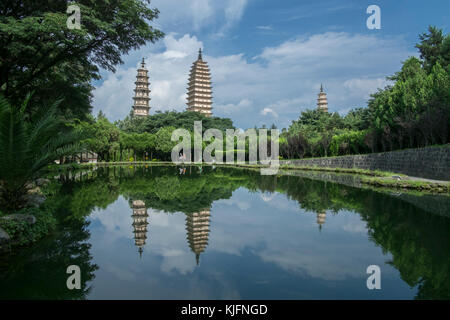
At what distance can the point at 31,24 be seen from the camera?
7.61 m

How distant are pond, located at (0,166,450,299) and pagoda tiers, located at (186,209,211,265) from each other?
0.06 feet

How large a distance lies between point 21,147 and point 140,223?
2.72 m

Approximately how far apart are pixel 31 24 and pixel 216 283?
7.70 m

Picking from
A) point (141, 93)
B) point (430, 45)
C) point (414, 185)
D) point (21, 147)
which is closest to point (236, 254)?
point (21, 147)

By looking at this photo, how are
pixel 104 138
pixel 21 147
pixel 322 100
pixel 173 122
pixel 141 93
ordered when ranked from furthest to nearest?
pixel 322 100 < pixel 141 93 < pixel 173 122 < pixel 104 138 < pixel 21 147

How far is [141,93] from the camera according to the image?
72.8 meters

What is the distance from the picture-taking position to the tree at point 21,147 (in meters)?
5.27

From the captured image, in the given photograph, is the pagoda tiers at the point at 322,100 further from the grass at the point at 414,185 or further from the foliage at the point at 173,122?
the grass at the point at 414,185

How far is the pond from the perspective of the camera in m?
3.46

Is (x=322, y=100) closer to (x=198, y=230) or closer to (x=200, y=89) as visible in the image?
(x=200, y=89)

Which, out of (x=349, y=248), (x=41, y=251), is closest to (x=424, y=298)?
(x=349, y=248)

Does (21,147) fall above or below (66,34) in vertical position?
below

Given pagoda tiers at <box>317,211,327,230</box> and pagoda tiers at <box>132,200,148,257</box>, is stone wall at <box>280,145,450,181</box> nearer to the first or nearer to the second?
pagoda tiers at <box>317,211,327,230</box>

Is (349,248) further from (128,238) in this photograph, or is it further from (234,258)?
(128,238)
